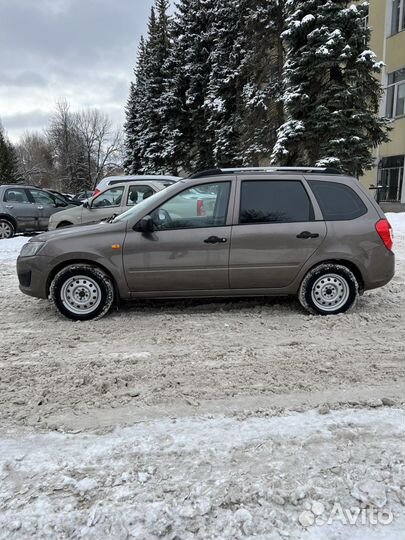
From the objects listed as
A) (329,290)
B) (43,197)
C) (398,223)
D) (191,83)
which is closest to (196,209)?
(329,290)

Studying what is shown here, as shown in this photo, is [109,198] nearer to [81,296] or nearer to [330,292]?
[81,296]

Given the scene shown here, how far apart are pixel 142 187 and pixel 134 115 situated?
41.5 m

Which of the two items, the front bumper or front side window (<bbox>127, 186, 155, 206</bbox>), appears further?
front side window (<bbox>127, 186, 155, 206</bbox>)

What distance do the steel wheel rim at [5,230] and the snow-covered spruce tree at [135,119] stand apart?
101ft

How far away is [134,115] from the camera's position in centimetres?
4894

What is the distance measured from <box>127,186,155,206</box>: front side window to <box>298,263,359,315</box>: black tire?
627 centimetres

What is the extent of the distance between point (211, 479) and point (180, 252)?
316 centimetres

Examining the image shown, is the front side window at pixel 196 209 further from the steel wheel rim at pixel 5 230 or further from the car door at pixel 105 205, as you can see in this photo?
the steel wheel rim at pixel 5 230

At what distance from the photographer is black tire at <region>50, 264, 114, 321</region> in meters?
5.32

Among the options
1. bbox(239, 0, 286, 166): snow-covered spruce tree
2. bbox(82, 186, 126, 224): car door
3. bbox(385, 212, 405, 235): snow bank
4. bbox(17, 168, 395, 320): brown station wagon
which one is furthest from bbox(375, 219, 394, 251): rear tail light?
bbox(239, 0, 286, 166): snow-covered spruce tree

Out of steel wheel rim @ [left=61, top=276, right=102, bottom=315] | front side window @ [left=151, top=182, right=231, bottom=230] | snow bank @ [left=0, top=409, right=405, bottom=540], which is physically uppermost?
front side window @ [left=151, top=182, right=231, bottom=230]

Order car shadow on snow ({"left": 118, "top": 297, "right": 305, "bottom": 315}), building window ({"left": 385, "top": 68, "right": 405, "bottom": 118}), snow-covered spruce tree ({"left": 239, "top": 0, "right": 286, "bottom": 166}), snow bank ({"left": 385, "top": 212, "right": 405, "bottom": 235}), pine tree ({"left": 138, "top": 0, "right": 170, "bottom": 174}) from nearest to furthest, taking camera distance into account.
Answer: car shadow on snow ({"left": 118, "top": 297, "right": 305, "bottom": 315})
snow bank ({"left": 385, "top": 212, "right": 405, "bottom": 235})
snow-covered spruce tree ({"left": 239, "top": 0, "right": 286, "bottom": 166})
building window ({"left": 385, "top": 68, "right": 405, "bottom": 118})
pine tree ({"left": 138, "top": 0, "right": 170, "bottom": 174})

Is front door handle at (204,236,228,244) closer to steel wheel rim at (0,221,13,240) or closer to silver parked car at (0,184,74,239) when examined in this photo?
silver parked car at (0,184,74,239)

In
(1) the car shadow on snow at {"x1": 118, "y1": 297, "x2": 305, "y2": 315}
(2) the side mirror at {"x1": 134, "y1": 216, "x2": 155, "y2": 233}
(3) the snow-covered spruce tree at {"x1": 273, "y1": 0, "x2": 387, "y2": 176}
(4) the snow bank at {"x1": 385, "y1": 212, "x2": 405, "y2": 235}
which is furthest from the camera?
(3) the snow-covered spruce tree at {"x1": 273, "y1": 0, "x2": 387, "y2": 176}
